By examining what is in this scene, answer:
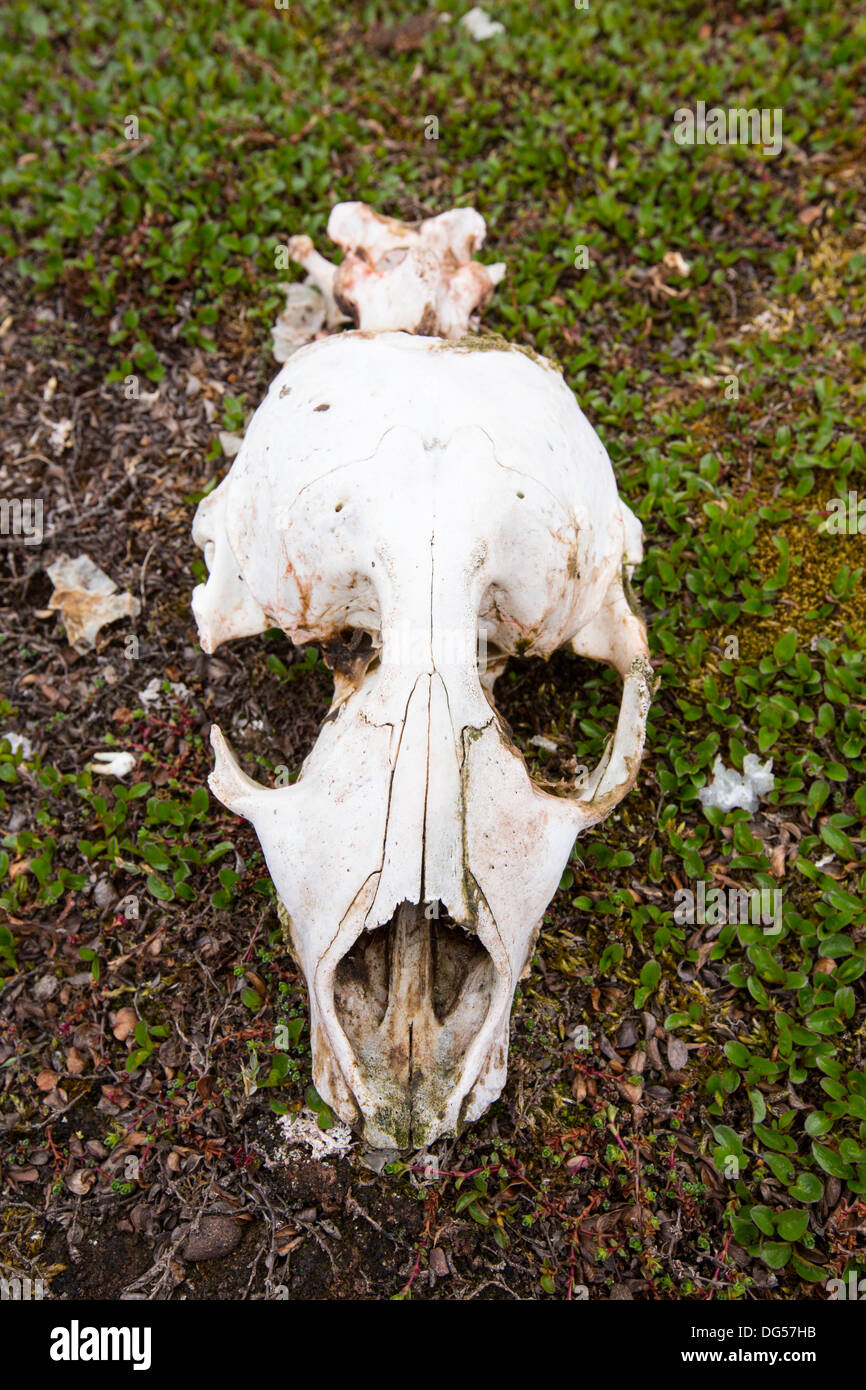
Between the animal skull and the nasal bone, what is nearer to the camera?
the nasal bone

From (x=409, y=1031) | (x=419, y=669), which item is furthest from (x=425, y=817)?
(x=409, y=1031)

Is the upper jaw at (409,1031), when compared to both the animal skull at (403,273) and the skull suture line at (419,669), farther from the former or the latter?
the animal skull at (403,273)

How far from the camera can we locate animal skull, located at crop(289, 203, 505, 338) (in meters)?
3.46

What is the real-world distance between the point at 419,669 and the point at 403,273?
1697 mm

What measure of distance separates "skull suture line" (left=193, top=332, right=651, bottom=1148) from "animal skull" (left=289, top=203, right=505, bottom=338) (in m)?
0.33

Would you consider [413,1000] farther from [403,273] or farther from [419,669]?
[403,273]

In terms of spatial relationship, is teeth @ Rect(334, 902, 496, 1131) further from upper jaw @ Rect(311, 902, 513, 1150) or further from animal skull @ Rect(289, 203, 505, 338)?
animal skull @ Rect(289, 203, 505, 338)

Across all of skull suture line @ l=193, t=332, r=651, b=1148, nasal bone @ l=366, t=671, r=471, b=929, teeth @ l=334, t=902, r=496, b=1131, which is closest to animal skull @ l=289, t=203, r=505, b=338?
skull suture line @ l=193, t=332, r=651, b=1148

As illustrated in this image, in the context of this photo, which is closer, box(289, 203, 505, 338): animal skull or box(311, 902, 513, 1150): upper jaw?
box(311, 902, 513, 1150): upper jaw

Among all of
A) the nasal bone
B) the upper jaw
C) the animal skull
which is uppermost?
the animal skull

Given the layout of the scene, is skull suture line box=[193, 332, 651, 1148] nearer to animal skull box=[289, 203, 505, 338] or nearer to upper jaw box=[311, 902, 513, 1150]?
upper jaw box=[311, 902, 513, 1150]

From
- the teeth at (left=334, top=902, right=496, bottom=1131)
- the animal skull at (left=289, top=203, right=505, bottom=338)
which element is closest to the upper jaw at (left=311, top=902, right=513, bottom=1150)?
the teeth at (left=334, top=902, right=496, bottom=1131)

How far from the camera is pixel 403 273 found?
347 cm

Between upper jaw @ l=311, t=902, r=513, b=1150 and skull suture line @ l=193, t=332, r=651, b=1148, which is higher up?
skull suture line @ l=193, t=332, r=651, b=1148
